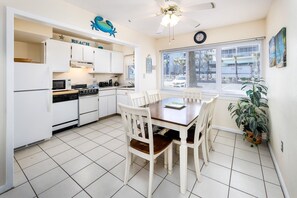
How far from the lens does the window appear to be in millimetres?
3119

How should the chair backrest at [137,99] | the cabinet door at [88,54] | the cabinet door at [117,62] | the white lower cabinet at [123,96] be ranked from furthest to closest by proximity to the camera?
1. the cabinet door at [117,62]
2. the white lower cabinet at [123,96]
3. the cabinet door at [88,54]
4. the chair backrest at [137,99]

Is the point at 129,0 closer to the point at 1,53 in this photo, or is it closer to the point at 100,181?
the point at 1,53

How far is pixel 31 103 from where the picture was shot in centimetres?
249

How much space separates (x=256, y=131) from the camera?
2461 mm

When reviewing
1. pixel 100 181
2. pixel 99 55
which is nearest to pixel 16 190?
pixel 100 181

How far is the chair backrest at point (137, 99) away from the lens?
93.7 inches

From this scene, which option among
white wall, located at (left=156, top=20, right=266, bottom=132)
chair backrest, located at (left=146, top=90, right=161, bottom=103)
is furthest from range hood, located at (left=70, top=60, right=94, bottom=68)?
white wall, located at (left=156, top=20, right=266, bottom=132)

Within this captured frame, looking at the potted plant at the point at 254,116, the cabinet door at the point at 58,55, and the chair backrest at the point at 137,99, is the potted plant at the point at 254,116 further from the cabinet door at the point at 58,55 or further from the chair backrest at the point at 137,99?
the cabinet door at the point at 58,55

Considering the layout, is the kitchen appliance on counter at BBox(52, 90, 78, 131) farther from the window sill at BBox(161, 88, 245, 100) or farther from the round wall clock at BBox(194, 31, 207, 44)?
the round wall clock at BBox(194, 31, 207, 44)

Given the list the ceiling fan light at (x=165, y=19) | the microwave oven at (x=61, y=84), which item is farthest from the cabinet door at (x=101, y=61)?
the ceiling fan light at (x=165, y=19)

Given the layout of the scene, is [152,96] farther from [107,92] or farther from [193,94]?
[107,92]

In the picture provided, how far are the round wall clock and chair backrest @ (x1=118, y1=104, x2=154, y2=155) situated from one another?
2.93 metres

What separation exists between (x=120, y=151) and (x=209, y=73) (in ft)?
9.24

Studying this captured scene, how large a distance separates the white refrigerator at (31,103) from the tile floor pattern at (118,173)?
0.25m
